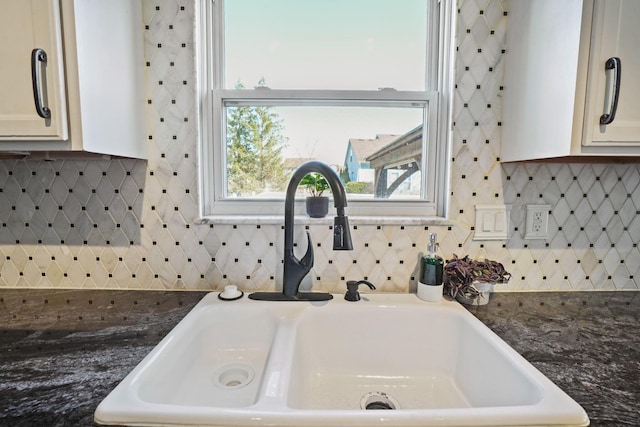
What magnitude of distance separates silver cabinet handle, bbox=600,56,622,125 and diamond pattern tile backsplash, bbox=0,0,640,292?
324mm

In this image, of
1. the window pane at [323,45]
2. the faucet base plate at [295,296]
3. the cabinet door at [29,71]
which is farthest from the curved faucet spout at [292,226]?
the cabinet door at [29,71]

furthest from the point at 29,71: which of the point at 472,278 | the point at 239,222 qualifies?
the point at 472,278

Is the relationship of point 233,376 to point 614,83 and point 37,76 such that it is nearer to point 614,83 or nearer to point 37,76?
point 37,76

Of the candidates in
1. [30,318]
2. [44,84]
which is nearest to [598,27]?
[44,84]

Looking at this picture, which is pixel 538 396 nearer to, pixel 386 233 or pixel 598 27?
pixel 386 233

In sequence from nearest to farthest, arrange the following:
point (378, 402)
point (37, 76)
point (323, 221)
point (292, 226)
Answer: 1. point (37, 76)
2. point (378, 402)
3. point (292, 226)
4. point (323, 221)

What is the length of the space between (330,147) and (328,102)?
165 millimetres

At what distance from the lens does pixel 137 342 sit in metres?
0.74

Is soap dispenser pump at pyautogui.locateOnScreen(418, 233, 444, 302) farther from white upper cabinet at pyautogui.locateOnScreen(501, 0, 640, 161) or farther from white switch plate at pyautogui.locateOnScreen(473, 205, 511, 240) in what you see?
white upper cabinet at pyautogui.locateOnScreen(501, 0, 640, 161)

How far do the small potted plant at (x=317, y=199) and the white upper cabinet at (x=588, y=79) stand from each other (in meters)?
0.65

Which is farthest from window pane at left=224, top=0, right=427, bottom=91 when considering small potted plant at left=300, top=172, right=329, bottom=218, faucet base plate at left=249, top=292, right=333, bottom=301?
faucet base plate at left=249, top=292, right=333, bottom=301

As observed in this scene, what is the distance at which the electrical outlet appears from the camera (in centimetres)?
109

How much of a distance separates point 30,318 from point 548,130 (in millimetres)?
1517

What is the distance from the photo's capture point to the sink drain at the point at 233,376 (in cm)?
81
